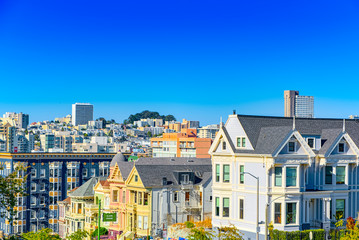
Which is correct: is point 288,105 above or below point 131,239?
above

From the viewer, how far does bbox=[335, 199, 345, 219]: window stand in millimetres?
54438

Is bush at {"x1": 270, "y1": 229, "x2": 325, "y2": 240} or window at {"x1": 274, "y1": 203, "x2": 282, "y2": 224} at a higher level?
window at {"x1": 274, "y1": 203, "x2": 282, "y2": 224}

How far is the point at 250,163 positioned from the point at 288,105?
24102mm

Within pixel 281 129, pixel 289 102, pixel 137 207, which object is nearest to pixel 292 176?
pixel 281 129

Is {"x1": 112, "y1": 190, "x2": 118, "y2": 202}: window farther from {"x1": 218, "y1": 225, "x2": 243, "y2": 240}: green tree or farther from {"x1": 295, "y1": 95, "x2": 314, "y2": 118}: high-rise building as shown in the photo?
{"x1": 295, "y1": 95, "x2": 314, "y2": 118}: high-rise building

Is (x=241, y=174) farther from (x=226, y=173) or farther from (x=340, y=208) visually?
(x=340, y=208)

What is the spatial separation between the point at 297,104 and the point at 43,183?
66.7m

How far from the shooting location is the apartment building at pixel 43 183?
127 meters

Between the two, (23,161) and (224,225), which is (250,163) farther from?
(23,161)

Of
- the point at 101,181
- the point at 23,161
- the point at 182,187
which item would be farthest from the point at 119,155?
the point at 23,161

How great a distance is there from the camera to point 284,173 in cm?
5153

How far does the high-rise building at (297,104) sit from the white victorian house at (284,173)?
1672cm

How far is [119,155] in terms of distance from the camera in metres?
93.6

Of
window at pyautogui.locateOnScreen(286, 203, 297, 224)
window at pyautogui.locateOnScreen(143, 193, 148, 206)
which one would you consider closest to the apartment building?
window at pyautogui.locateOnScreen(143, 193, 148, 206)
